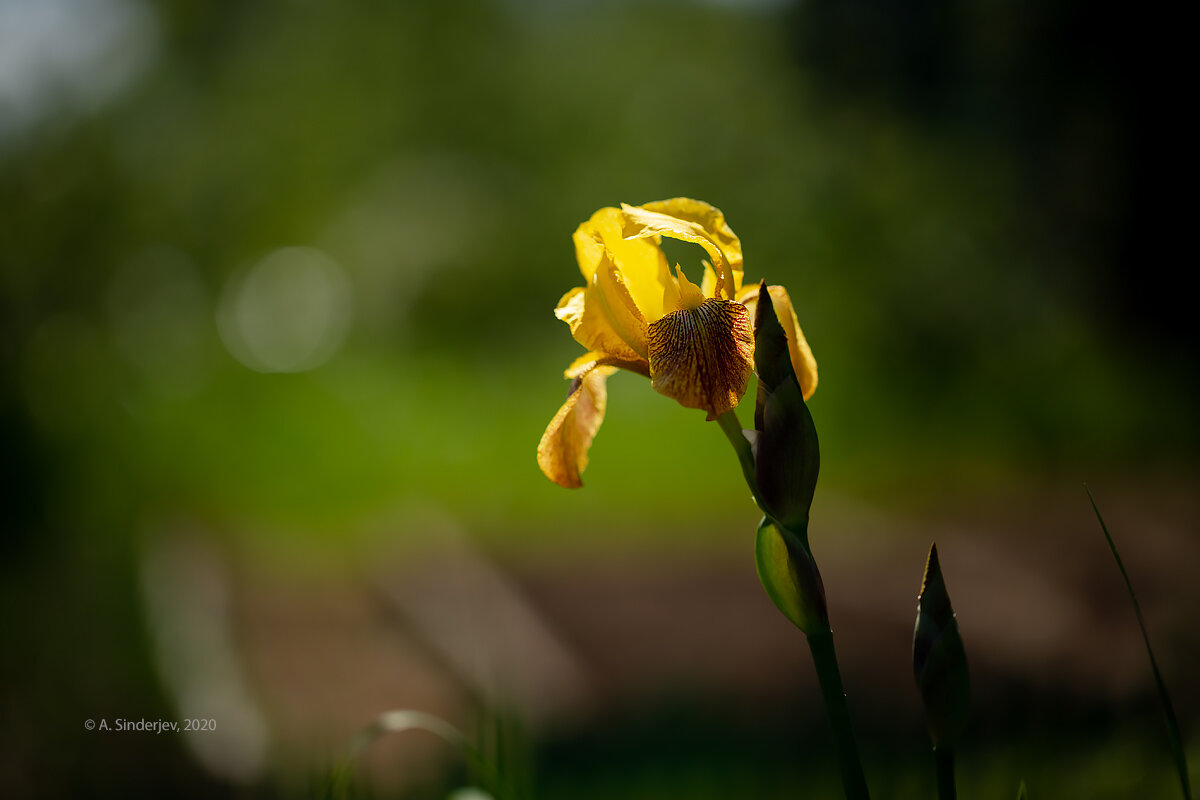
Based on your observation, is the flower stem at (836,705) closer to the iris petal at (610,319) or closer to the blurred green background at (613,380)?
the iris petal at (610,319)

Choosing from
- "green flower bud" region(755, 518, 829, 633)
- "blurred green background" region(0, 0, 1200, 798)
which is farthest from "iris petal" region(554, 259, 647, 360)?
"blurred green background" region(0, 0, 1200, 798)

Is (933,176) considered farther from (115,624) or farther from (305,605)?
(115,624)

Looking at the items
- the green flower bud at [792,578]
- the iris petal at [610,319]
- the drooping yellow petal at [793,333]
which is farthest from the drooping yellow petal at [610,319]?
the green flower bud at [792,578]

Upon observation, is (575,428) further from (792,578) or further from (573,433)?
(792,578)

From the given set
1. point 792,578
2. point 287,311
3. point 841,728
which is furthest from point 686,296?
point 287,311

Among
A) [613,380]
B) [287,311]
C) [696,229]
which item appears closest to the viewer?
[696,229]

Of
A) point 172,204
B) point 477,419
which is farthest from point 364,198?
point 477,419
